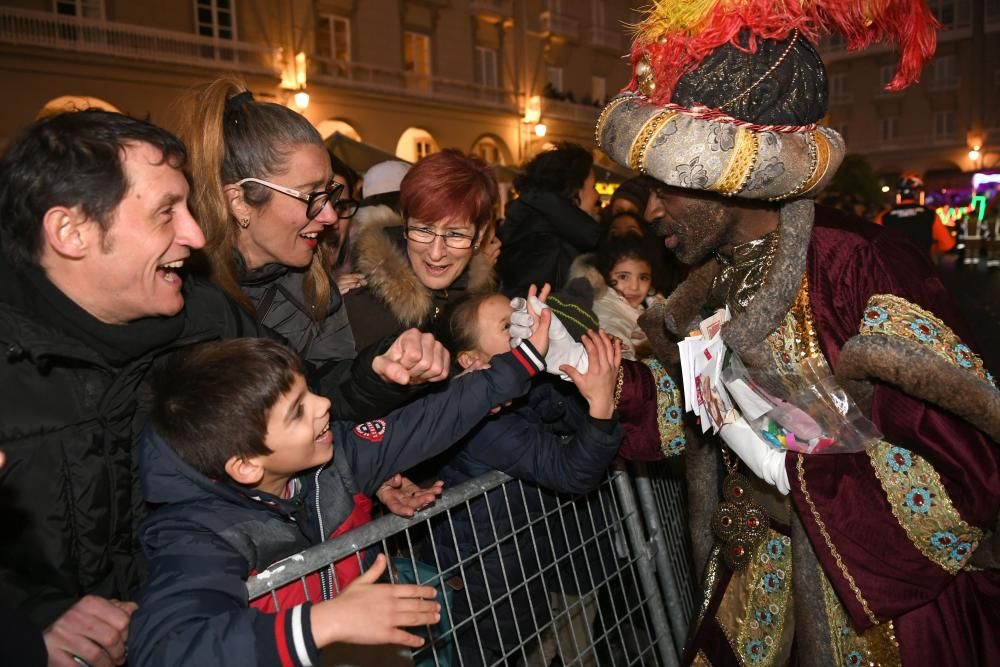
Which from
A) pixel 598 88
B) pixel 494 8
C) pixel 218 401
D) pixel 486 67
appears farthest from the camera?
pixel 598 88

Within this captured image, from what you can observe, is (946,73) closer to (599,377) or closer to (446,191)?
(446,191)

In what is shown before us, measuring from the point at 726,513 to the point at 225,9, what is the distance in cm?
1762

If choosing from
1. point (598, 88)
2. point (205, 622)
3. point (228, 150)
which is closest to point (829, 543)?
point (205, 622)

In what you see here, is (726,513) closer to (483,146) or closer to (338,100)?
(338,100)

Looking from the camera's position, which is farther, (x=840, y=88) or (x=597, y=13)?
(x=840, y=88)

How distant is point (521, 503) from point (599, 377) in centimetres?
54

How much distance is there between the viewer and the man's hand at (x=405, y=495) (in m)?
1.91

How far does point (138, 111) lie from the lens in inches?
599

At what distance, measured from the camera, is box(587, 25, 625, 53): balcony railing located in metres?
27.5

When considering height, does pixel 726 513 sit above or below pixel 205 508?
below

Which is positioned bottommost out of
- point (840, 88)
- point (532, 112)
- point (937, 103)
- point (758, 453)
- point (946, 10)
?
point (758, 453)

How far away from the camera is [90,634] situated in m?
1.45

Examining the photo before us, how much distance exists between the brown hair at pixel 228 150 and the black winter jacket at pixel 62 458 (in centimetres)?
56

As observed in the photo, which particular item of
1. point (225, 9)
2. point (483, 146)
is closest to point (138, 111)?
point (225, 9)
